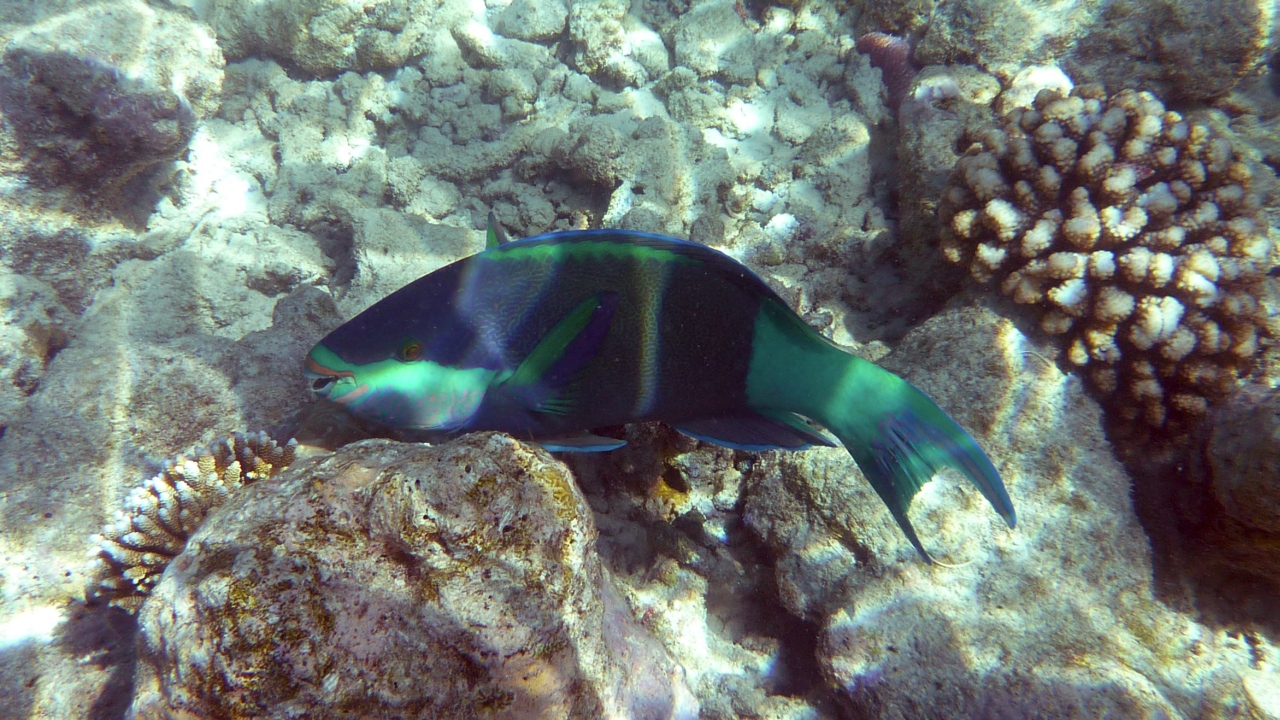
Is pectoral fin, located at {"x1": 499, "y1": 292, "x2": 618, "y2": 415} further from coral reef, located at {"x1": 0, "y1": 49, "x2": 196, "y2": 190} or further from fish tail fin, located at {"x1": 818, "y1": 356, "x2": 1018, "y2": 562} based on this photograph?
coral reef, located at {"x1": 0, "y1": 49, "x2": 196, "y2": 190}

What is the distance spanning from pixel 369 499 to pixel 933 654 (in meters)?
2.04

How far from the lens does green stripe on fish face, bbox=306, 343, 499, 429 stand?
1700mm

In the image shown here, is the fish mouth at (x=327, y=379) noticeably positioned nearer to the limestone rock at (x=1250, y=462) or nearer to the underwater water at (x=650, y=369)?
the underwater water at (x=650, y=369)

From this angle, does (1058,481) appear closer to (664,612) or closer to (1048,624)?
(1048,624)

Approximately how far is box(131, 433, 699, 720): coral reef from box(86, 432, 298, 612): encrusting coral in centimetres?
81

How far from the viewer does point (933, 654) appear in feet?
6.86

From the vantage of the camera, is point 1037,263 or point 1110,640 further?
point 1037,263

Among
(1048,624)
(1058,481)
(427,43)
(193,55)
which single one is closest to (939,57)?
(1058,481)

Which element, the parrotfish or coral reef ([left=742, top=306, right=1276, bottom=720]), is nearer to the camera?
the parrotfish

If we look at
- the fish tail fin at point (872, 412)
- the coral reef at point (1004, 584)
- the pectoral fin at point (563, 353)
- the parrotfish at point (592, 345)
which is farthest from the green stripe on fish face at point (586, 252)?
the coral reef at point (1004, 584)

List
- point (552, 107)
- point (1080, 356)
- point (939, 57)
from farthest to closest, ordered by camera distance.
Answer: point (552, 107) → point (939, 57) → point (1080, 356)

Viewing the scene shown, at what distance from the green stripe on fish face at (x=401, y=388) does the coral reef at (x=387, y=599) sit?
0.25 m

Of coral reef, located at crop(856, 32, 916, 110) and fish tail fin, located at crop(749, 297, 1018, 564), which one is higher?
coral reef, located at crop(856, 32, 916, 110)

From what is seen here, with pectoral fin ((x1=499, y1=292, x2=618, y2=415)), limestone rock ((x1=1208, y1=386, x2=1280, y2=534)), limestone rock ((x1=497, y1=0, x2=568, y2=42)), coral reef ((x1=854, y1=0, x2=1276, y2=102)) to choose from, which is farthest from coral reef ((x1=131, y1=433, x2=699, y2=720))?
limestone rock ((x1=497, y1=0, x2=568, y2=42))
